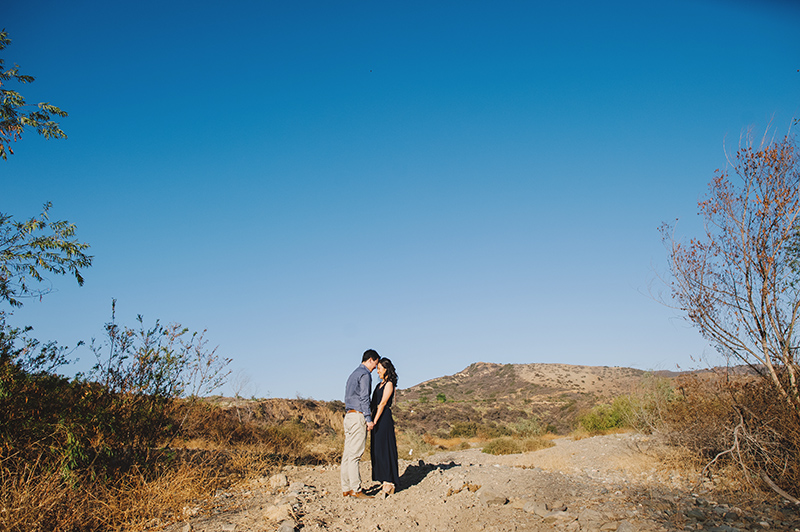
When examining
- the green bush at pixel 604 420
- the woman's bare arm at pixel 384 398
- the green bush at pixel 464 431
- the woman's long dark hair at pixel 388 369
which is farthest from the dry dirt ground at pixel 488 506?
the green bush at pixel 464 431

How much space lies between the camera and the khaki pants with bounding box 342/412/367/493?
267 inches

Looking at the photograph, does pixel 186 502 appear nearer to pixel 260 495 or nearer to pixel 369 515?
pixel 260 495

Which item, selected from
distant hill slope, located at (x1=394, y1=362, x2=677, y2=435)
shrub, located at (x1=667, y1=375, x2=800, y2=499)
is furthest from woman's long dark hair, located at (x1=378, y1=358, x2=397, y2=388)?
distant hill slope, located at (x1=394, y1=362, x2=677, y2=435)

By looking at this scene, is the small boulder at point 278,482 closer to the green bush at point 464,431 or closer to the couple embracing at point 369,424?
the couple embracing at point 369,424

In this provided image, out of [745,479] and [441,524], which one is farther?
[745,479]

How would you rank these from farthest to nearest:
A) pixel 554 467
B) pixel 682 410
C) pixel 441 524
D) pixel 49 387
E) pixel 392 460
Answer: pixel 554 467 < pixel 682 410 < pixel 392 460 < pixel 49 387 < pixel 441 524

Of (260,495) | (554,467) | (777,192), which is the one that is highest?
(777,192)

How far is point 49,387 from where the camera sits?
6262 millimetres

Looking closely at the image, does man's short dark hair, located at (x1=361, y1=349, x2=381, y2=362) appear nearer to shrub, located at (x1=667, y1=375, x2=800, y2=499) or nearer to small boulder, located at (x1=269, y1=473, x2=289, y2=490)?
small boulder, located at (x1=269, y1=473, x2=289, y2=490)

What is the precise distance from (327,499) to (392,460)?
1207 millimetres

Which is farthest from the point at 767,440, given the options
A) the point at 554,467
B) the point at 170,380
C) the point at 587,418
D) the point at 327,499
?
the point at 587,418

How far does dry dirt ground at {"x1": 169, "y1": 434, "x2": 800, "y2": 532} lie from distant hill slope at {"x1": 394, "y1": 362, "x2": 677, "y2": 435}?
34.4 ft

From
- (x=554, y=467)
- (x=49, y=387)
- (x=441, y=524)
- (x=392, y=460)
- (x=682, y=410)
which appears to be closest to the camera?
(x=441, y=524)

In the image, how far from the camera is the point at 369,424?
6.91 metres
